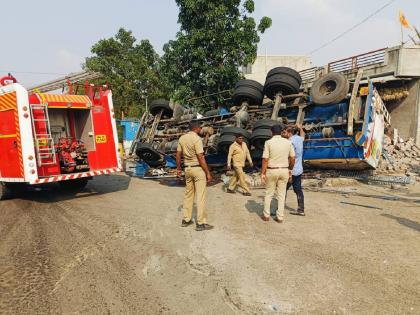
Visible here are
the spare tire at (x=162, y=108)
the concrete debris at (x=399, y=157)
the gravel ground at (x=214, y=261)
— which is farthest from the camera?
the spare tire at (x=162, y=108)

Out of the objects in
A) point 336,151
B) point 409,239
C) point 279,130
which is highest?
point 279,130

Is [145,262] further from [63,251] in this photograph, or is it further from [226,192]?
[226,192]

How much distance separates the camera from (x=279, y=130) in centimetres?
515

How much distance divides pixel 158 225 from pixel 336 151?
5.16 m

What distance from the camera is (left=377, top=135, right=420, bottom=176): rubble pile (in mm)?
10172

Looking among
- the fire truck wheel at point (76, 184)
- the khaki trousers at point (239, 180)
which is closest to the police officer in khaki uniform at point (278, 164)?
the khaki trousers at point (239, 180)

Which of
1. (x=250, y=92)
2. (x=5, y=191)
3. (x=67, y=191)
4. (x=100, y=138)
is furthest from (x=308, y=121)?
(x=5, y=191)

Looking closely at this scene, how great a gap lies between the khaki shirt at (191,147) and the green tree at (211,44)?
32.0 feet

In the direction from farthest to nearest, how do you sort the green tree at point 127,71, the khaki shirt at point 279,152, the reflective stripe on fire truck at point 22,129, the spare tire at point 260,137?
the green tree at point 127,71 < the spare tire at point 260,137 < the reflective stripe on fire truck at point 22,129 < the khaki shirt at point 279,152

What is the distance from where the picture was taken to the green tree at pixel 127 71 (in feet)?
89.1

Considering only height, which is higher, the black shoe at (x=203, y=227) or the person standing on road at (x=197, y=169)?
the person standing on road at (x=197, y=169)

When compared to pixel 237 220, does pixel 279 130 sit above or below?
above

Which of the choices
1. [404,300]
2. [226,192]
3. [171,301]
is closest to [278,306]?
[171,301]

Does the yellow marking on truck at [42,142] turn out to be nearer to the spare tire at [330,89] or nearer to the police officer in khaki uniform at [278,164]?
the police officer in khaki uniform at [278,164]
